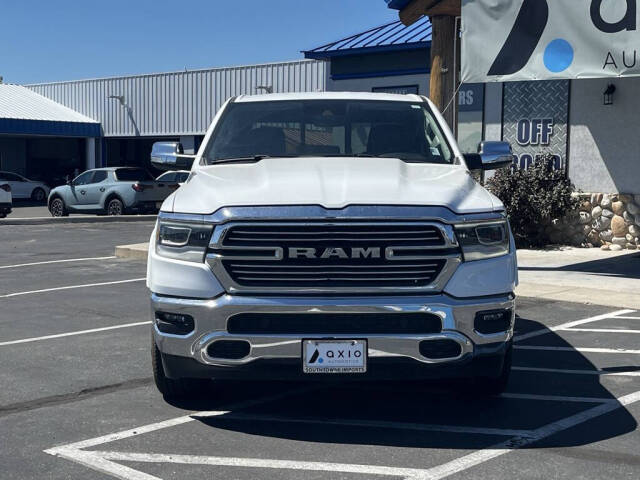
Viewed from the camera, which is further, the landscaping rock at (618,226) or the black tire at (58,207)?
the black tire at (58,207)

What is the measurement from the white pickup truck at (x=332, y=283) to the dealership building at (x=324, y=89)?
8585 millimetres

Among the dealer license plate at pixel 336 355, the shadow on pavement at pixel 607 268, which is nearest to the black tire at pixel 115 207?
the shadow on pavement at pixel 607 268

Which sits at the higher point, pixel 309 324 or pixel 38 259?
pixel 309 324

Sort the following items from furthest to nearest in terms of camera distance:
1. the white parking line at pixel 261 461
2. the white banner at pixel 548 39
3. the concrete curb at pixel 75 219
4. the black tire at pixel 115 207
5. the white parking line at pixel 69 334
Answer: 1. the black tire at pixel 115 207
2. the concrete curb at pixel 75 219
3. the white banner at pixel 548 39
4. the white parking line at pixel 69 334
5. the white parking line at pixel 261 461

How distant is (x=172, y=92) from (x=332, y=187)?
108 ft

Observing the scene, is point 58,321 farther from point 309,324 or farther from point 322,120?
point 309,324

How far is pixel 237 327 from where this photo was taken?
16.2ft

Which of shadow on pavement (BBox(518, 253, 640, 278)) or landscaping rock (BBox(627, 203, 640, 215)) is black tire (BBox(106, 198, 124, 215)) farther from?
shadow on pavement (BBox(518, 253, 640, 278))

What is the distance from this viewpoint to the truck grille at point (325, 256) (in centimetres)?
494

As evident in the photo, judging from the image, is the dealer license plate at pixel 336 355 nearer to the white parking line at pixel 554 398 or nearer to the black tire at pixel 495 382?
the black tire at pixel 495 382

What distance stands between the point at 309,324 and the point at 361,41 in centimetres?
2127

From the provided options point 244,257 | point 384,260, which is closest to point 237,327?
point 244,257

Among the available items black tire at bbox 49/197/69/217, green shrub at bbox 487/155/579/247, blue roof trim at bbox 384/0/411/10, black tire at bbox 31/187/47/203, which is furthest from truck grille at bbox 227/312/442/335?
black tire at bbox 31/187/47/203

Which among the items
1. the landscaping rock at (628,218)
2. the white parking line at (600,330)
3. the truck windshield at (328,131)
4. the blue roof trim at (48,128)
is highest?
the blue roof trim at (48,128)
